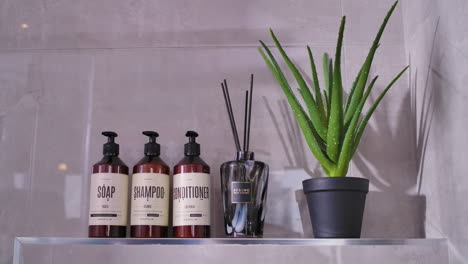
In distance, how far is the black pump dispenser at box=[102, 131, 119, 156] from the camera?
900mm

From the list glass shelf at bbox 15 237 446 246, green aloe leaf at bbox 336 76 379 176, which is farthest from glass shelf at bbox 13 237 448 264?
green aloe leaf at bbox 336 76 379 176

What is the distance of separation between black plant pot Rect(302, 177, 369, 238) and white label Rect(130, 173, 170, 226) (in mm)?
253

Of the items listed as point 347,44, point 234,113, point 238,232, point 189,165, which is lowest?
point 238,232

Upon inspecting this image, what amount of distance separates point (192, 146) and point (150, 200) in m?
0.12

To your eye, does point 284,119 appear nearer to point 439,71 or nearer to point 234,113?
point 234,113

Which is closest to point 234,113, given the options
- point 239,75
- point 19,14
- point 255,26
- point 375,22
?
point 239,75

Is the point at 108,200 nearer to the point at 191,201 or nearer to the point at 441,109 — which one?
the point at 191,201

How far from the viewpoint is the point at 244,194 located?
0.86 meters

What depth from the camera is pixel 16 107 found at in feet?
3.31

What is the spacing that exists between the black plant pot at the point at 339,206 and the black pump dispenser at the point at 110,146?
346mm

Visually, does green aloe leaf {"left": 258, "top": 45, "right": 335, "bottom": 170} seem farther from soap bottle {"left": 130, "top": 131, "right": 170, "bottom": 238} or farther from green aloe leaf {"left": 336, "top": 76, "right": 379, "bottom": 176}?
soap bottle {"left": 130, "top": 131, "right": 170, "bottom": 238}

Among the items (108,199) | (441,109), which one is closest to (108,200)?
(108,199)

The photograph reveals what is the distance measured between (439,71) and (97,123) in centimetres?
62

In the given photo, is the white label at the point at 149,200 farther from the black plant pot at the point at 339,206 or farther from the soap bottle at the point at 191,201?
A: the black plant pot at the point at 339,206
